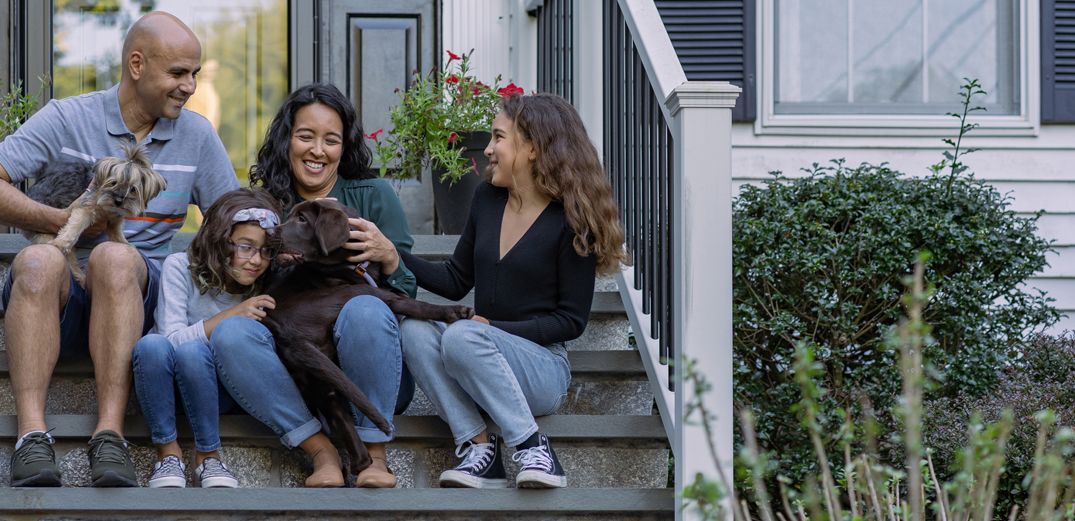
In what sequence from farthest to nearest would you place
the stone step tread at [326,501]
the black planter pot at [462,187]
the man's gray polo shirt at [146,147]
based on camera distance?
the black planter pot at [462,187] → the man's gray polo shirt at [146,147] → the stone step tread at [326,501]

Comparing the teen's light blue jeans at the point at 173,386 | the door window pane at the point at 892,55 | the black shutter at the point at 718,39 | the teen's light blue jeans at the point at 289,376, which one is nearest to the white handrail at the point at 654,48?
the teen's light blue jeans at the point at 289,376

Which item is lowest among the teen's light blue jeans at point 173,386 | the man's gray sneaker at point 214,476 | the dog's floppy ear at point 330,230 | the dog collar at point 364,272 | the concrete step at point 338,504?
the concrete step at point 338,504

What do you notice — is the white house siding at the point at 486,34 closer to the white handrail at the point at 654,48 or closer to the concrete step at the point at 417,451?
the white handrail at the point at 654,48

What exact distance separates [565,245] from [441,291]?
16.4 inches

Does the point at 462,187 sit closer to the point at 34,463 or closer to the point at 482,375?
the point at 482,375

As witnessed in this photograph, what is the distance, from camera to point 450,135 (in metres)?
4.83

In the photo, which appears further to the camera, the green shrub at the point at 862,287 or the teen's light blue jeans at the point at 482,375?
the green shrub at the point at 862,287

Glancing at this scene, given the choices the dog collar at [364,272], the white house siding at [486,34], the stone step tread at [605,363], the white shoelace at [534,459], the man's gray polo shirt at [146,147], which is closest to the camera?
the white shoelace at [534,459]

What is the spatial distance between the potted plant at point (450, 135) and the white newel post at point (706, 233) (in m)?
1.70

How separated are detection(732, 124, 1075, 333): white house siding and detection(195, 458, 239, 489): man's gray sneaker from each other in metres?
3.22

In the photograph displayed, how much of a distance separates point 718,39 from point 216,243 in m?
3.18

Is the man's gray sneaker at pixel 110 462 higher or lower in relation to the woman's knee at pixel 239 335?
lower

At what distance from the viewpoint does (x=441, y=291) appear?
3.62 meters

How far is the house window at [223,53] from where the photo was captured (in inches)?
236
